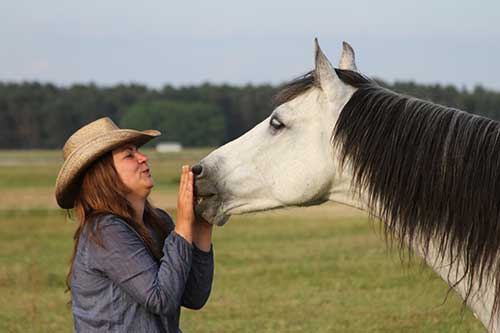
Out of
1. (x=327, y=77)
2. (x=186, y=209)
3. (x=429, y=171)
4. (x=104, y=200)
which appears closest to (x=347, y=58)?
(x=327, y=77)

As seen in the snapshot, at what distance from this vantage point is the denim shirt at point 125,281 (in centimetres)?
393

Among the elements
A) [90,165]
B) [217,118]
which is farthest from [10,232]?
[217,118]

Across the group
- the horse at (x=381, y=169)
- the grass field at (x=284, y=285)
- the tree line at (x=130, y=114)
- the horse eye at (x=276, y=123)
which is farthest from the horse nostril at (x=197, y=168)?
the tree line at (x=130, y=114)

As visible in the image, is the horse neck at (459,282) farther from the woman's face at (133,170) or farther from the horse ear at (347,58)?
the woman's face at (133,170)

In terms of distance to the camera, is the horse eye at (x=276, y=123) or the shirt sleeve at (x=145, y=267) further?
the horse eye at (x=276, y=123)

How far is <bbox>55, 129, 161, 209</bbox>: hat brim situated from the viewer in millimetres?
4109

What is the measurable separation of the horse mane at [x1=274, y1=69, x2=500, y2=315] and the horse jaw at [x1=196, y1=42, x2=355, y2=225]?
0.11 meters

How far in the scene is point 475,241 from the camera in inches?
143

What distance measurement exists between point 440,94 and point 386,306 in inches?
164

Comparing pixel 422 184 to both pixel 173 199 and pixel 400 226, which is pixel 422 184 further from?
pixel 173 199

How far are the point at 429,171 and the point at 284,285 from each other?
902 centimetres

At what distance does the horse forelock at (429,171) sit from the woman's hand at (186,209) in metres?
0.70

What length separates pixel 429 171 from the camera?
3736 mm

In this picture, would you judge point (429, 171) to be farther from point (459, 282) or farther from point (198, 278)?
point (198, 278)
